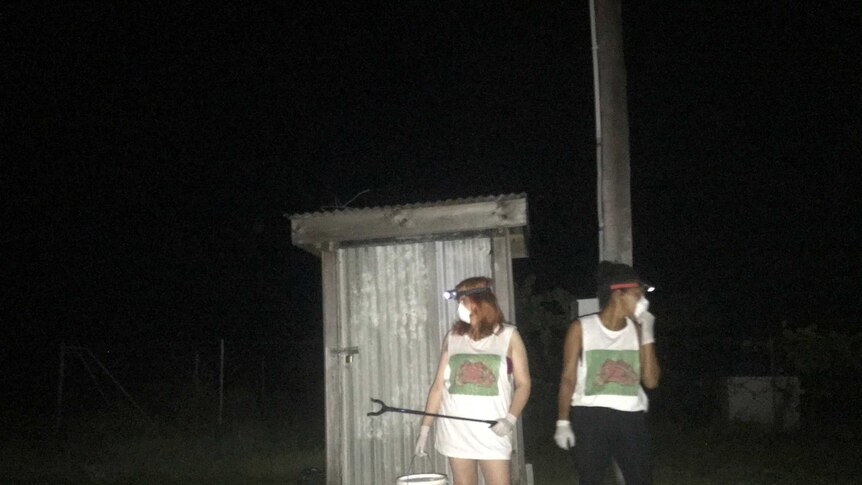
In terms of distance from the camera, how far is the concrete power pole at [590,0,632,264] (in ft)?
19.2

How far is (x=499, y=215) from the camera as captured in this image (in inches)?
241

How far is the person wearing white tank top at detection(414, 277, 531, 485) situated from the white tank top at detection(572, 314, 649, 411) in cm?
37

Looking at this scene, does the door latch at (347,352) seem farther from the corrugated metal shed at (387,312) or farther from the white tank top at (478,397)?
the white tank top at (478,397)

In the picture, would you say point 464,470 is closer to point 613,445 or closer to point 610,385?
point 613,445

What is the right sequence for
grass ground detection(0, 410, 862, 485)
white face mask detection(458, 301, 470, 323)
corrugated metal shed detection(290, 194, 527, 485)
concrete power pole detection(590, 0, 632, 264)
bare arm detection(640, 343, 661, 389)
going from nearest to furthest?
bare arm detection(640, 343, 661, 389)
white face mask detection(458, 301, 470, 323)
concrete power pole detection(590, 0, 632, 264)
corrugated metal shed detection(290, 194, 527, 485)
grass ground detection(0, 410, 862, 485)

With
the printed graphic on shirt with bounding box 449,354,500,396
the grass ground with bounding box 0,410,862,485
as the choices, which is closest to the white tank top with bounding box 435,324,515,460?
the printed graphic on shirt with bounding box 449,354,500,396

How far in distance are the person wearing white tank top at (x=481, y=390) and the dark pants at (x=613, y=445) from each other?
447mm

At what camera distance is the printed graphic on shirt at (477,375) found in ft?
15.2

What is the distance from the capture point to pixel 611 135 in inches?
235

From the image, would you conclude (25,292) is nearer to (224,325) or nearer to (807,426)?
(224,325)

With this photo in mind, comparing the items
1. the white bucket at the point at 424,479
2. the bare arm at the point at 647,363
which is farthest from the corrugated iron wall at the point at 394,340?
the bare arm at the point at 647,363

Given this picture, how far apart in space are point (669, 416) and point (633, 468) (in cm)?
1012

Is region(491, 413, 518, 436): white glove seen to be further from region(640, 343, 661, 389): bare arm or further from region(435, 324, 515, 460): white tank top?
region(640, 343, 661, 389): bare arm

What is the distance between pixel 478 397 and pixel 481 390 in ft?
0.15
